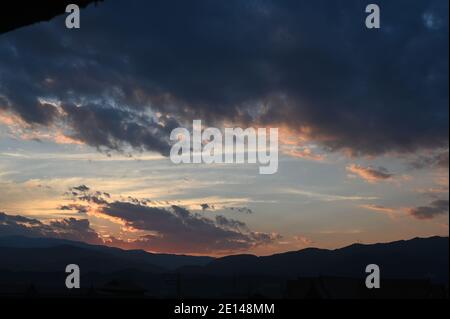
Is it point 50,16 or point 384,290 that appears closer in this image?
point 50,16

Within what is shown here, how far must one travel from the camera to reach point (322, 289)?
4569cm
